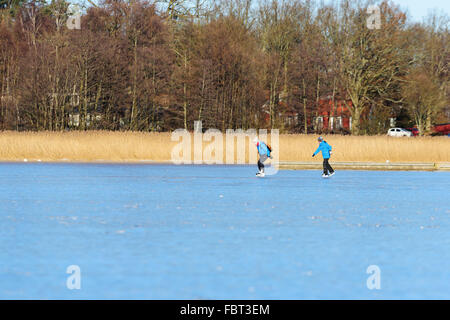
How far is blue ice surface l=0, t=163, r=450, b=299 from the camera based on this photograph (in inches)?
364

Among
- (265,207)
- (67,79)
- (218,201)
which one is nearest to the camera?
(265,207)

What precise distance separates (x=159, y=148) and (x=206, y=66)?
19.4m

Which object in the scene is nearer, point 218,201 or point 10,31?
point 218,201

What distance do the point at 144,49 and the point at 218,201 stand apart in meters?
43.2

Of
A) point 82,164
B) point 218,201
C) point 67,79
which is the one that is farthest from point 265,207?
point 67,79

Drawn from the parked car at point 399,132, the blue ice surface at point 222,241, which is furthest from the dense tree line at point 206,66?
the blue ice surface at point 222,241

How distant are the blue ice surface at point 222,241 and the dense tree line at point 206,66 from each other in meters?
33.6

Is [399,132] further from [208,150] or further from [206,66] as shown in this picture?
[208,150]

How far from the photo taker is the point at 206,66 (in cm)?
5881

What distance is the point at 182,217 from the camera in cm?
1602

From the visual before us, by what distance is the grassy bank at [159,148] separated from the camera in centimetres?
3997
